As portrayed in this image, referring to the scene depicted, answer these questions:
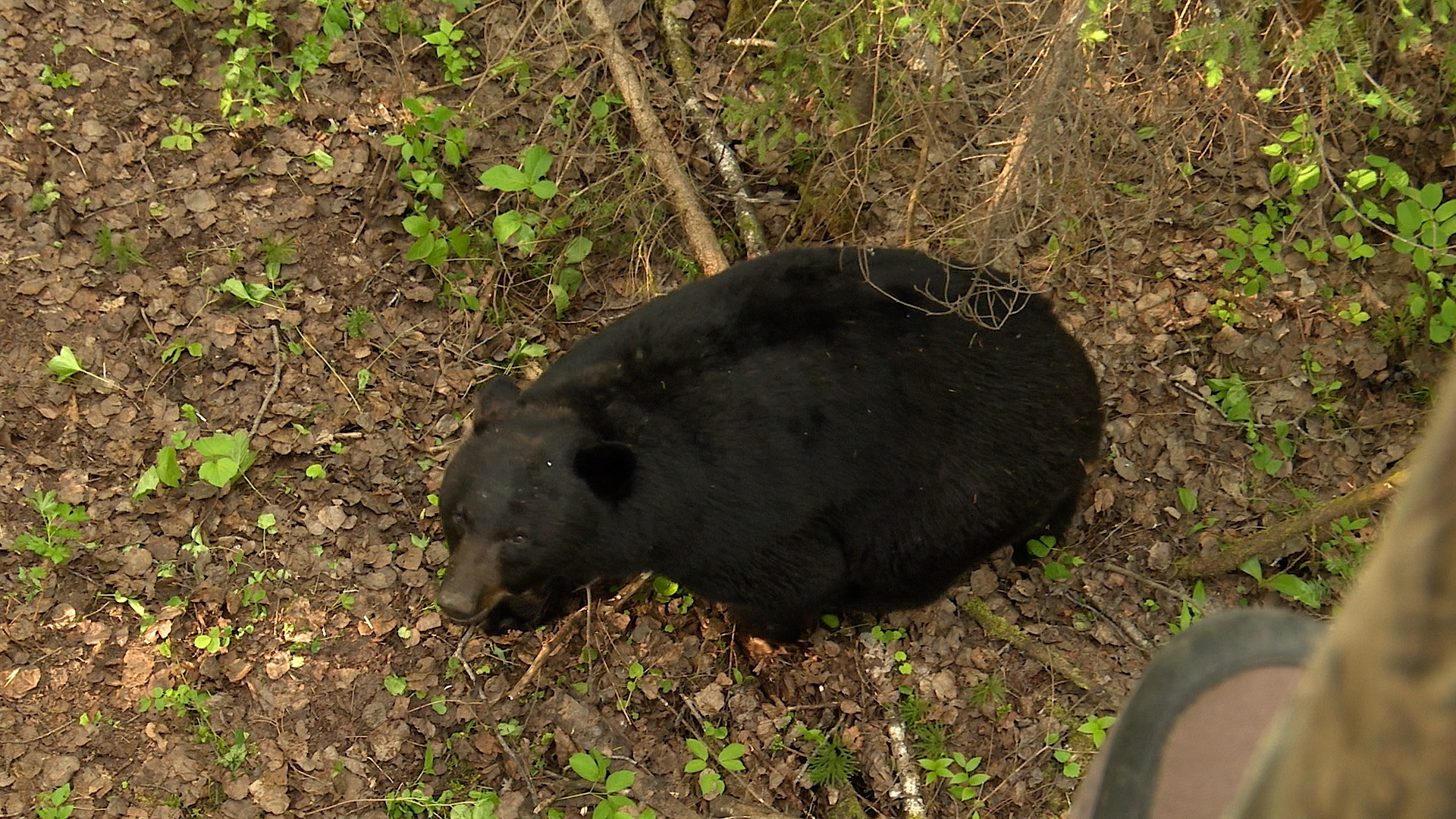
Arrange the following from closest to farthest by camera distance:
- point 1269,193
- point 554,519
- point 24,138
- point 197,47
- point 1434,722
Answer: point 1434,722, point 554,519, point 24,138, point 197,47, point 1269,193

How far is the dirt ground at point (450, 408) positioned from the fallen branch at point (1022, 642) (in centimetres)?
7

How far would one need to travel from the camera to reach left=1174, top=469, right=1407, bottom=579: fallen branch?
4.13 m

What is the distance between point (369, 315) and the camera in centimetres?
502

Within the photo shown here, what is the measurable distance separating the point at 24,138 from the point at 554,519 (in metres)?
3.39

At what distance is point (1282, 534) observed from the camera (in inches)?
177

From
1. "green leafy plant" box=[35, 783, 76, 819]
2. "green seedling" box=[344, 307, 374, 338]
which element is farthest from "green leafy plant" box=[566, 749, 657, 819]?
"green seedling" box=[344, 307, 374, 338]

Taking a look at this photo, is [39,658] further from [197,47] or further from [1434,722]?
[1434,722]

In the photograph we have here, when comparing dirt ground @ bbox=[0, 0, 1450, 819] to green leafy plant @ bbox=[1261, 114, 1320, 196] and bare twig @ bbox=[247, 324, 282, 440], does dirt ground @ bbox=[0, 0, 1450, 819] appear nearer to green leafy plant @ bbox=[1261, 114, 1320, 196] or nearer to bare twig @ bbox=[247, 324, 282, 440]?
bare twig @ bbox=[247, 324, 282, 440]

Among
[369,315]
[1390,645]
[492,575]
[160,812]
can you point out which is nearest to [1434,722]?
[1390,645]

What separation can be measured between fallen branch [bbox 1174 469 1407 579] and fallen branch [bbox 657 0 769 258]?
2.73 m

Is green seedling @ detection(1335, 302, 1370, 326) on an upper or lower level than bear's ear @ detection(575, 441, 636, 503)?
lower

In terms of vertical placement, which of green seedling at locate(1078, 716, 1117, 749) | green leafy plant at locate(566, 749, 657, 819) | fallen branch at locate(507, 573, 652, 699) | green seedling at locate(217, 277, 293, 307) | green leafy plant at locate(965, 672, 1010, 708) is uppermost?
green seedling at locate(217, 277, 293, 307)

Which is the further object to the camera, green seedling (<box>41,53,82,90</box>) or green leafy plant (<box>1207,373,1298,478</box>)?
green leafy plant (<box>1207,373,1298,478</box>)

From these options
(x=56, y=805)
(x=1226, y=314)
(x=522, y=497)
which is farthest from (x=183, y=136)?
(x=1226, y=314)
